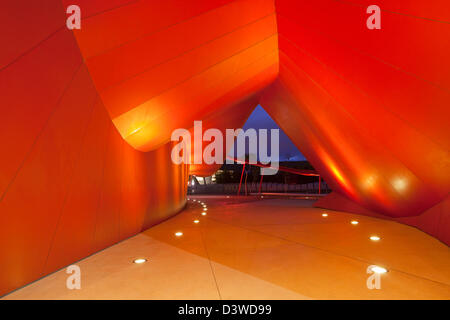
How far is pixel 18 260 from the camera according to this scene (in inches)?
94.3

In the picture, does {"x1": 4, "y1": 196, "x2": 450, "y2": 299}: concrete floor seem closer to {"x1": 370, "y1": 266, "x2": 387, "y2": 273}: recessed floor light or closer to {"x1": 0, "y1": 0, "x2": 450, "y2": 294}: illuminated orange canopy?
{"x1": 370, "y1": 266, "x2": 387, "y2": 273}: recessed floor light

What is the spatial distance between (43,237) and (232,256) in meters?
2.38

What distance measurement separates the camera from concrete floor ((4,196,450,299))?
233 cm

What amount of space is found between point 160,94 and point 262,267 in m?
3.14

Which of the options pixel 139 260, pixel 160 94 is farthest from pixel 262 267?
pixel 160 94

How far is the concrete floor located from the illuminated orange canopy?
0.50 metres

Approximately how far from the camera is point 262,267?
3.02 meters

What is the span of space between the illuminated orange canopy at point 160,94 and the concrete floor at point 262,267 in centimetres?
50

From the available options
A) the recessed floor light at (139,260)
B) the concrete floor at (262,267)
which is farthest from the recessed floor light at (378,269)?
the recessed floor light at (139,260)

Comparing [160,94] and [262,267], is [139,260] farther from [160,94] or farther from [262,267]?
[160,94]

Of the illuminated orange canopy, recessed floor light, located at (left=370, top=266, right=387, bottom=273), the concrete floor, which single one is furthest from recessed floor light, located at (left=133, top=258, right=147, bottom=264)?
recessed floor light, located at (left=370, top=266, right=387, bottom=273)

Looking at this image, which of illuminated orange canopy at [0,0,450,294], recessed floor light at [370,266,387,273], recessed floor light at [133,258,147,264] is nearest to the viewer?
illuminated orange canopy at [0,0,450,294]

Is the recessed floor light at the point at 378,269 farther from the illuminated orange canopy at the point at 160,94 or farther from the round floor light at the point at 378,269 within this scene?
the illuminated orange canopy at the point at 160,94
